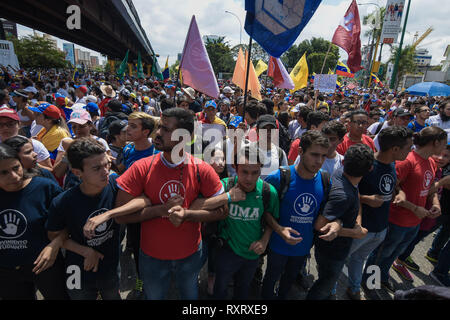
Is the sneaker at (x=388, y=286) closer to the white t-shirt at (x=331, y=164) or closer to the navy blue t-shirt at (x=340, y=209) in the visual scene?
the navy blue t-shirt at (x=340, y=209)

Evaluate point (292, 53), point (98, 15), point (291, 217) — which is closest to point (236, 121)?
point (291, 217)

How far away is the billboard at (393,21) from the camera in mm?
24531

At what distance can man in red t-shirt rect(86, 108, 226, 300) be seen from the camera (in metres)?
1.73

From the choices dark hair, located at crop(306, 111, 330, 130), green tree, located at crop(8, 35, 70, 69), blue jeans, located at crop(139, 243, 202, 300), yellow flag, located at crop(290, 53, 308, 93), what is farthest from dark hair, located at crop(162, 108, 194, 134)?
green tree, located at crop(8, 35, 70, 69)

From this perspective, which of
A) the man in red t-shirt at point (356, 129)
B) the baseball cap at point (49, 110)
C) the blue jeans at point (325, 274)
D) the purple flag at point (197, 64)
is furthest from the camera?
the purple flag at point (197, 64)

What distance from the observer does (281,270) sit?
2.32 m

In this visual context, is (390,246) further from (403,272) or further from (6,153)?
(6,153)

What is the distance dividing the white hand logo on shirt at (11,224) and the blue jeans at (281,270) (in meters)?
2.09

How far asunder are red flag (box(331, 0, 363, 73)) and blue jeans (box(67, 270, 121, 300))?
287 inches

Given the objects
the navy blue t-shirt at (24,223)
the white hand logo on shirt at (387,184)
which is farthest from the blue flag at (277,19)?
the navy blue t-shirt at (24,223)

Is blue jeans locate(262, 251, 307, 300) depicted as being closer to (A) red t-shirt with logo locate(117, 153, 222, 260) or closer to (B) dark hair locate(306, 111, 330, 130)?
(A) red t-shirt with logo locate(117, 153, 222, 260)

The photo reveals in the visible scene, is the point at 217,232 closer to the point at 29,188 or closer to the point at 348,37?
the point at 29,188

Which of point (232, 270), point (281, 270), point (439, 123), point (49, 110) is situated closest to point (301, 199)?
point (281, 270)
